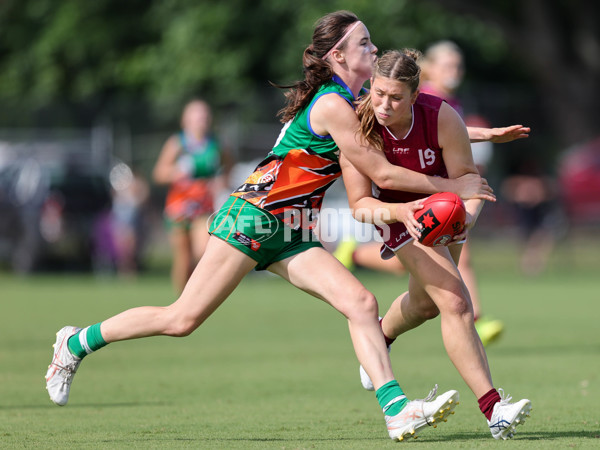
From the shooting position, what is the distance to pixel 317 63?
5531 millimetres

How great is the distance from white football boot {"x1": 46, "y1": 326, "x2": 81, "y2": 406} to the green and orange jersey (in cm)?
132

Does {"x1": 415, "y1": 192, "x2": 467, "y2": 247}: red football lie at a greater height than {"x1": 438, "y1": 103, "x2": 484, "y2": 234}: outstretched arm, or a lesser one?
lesser

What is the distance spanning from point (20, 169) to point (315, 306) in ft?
27.8

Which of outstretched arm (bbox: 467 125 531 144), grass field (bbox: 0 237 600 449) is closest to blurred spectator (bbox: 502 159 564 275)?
grass field (bbox: 0 237 600 449)

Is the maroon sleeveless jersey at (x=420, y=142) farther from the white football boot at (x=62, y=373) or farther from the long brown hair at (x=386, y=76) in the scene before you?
the white football boot at (x=62, y=373)

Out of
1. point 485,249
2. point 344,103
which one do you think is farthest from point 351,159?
point 485,249

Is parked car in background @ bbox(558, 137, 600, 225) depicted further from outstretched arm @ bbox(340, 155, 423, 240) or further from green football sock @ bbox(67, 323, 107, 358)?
green football sock @ bbox(67, 323, 107, 358)

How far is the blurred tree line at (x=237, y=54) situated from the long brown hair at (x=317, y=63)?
1761 centimetres

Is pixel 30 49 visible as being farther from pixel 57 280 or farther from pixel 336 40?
pixel 336 40

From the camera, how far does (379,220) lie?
17.5ft

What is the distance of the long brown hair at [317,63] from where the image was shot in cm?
Answer: 548

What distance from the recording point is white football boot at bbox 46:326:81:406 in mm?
5793

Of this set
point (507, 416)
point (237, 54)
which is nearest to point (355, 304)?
point (507, 416)

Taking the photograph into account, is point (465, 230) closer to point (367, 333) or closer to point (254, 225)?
point (367, 333)
